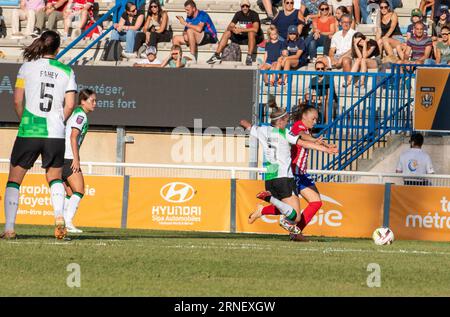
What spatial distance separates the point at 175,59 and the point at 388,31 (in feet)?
14.8

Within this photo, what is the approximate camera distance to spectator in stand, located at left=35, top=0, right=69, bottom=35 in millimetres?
26938

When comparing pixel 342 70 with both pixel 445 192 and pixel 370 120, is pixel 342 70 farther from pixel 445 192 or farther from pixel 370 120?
pixel 445 192

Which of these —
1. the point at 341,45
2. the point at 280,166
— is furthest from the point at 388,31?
the point at 280,166

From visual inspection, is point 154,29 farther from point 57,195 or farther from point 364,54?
point 57,195

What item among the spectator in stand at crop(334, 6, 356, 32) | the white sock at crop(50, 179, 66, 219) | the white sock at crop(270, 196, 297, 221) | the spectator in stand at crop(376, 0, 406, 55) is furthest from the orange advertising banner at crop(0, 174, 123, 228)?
the white sock at crop(50, 179, 66, 219)

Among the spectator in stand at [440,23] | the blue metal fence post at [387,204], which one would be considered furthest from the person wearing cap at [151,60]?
the blue metal fence post at [387,204]

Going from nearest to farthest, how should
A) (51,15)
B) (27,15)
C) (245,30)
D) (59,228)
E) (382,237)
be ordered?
1. (59,228)
2. (382,237)
3. (245,30)
4. (51,15)
5. (27,15)

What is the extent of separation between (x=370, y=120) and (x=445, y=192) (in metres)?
3.54

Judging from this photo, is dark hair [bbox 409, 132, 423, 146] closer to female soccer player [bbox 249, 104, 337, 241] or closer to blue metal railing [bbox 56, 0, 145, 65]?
female soccer player [bbox 249, 104, 337, 241]

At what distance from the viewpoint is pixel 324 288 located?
920cm

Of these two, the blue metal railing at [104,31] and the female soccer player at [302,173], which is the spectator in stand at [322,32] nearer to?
the blue metal railing at [104,31]

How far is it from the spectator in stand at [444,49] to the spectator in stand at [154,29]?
6118mm

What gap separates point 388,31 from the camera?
23.7 metres

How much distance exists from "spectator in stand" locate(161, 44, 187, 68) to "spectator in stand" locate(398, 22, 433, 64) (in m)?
4.62
